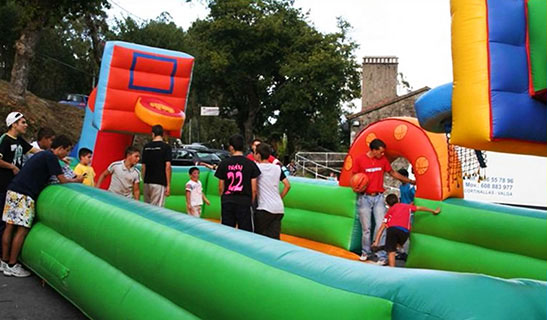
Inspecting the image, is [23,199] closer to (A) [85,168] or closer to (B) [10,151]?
(B) [10,151]

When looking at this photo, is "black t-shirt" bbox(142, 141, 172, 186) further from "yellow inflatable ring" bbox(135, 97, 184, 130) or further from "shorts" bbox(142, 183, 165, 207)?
"yellow inflatable ring" bbox(135, 97, 184, 130)

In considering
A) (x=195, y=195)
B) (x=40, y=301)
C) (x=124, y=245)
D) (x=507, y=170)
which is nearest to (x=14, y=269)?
(x=40, y=301)

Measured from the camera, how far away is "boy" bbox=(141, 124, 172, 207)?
22.3ft

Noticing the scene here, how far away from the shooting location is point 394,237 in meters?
6.47

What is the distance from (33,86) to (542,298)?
40.7 m

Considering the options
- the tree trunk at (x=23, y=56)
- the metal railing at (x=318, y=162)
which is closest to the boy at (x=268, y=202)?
the tree trunk at (x=23, y=56)

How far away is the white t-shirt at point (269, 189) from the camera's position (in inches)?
234

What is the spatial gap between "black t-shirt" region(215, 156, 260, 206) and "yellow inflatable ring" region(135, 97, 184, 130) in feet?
9.26

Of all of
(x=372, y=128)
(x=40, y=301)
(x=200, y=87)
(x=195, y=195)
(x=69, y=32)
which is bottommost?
(x=40, y=301)

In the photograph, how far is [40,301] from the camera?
4.91 m

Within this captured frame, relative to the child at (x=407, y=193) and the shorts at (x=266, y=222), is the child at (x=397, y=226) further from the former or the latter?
the child at (x=407, y=193)

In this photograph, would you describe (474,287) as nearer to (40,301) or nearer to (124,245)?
(124,245)

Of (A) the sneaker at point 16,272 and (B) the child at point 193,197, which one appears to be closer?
(A) the sneaker at point 16,272

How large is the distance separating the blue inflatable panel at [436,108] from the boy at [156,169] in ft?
14.2
